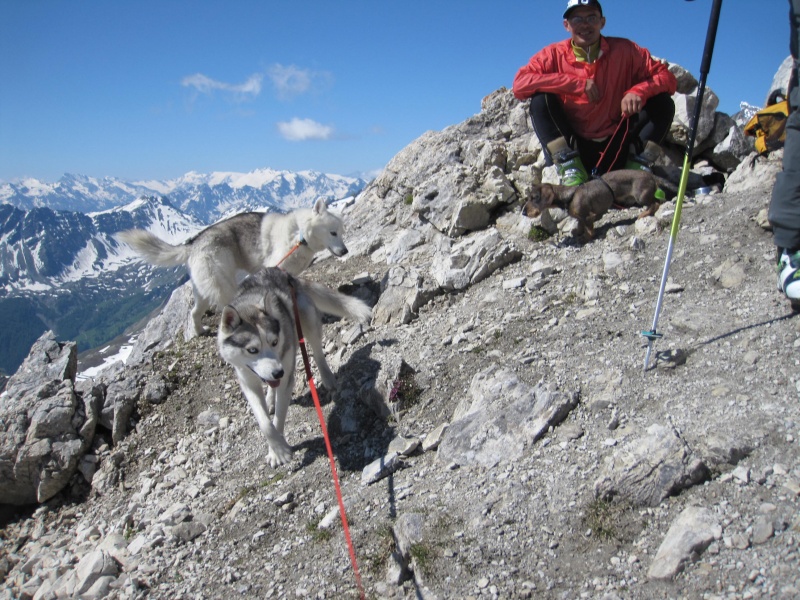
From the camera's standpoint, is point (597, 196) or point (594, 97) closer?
point (597, 196)

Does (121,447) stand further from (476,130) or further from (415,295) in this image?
(476,130)

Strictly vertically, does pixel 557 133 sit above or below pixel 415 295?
above

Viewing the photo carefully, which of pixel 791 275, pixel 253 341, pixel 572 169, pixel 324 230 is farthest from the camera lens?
pixel 324 230

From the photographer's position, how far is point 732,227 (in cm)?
646

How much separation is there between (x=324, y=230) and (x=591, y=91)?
18.2ft

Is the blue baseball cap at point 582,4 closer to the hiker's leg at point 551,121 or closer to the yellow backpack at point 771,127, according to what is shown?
the hiker's leg at point 551,121

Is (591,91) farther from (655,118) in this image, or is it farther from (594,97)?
(655,118)

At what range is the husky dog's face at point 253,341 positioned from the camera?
5.52 meters

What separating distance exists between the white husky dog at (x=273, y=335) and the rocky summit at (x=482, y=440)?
Result: 449mm

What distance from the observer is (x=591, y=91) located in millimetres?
7965

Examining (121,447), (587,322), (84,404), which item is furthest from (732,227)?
(84,404)

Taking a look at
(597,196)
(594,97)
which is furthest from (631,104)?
(597,196)

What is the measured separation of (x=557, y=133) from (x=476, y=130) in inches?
218

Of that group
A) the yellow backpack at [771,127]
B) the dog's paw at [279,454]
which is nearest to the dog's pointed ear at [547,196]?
the yellow backpack at [771,127]
